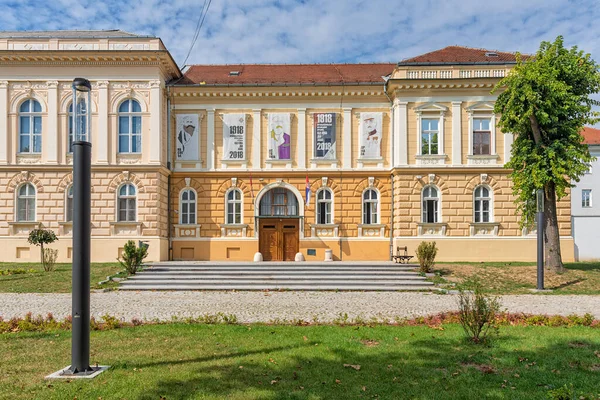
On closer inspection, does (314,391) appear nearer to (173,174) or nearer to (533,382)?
(533,382)

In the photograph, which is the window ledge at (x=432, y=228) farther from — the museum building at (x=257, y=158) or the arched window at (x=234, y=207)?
the arched window at (x=234, y=207)

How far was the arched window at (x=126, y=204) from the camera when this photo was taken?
23016 mm

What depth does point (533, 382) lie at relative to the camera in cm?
579

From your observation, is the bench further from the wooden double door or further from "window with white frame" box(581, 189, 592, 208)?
"window with white frame" box(581, 189, 592, 208)

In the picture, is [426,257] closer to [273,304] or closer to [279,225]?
[279,225]

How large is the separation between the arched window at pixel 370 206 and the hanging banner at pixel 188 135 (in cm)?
904

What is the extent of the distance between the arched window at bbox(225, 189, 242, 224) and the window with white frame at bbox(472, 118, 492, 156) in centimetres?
1233

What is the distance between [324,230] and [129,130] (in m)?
11.0

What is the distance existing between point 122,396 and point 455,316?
715 centimetres

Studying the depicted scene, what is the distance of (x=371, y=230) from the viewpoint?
2420 cm

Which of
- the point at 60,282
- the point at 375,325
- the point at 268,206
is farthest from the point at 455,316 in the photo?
the point at 268,206

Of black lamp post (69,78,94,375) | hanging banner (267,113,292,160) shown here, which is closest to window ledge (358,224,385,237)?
hanging banner (267,113,292,160)

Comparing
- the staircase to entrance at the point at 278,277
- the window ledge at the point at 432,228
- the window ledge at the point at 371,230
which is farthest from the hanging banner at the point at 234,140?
the window ledge at the point at 432,228

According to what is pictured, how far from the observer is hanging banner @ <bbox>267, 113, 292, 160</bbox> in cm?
2453
